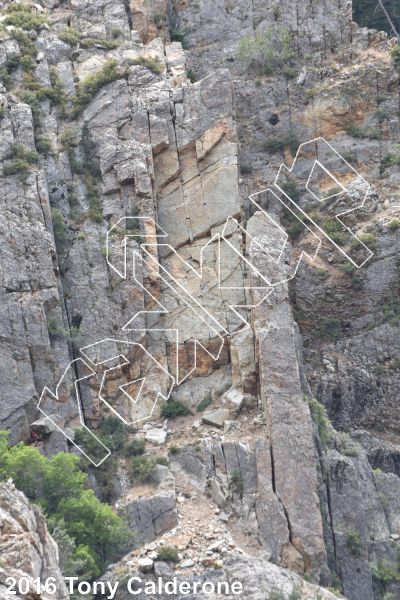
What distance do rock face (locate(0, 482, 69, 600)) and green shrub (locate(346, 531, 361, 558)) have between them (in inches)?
507

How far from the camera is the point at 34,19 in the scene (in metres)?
37.4

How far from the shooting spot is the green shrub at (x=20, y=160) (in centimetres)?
2995

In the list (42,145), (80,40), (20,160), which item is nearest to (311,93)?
(80,40)

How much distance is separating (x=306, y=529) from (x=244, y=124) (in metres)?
27.2

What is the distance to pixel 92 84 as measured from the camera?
3509cm

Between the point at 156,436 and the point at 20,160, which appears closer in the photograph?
the point at 156,436

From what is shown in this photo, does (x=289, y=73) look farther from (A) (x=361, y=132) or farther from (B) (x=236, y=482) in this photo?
(B) (x=236, y=482)

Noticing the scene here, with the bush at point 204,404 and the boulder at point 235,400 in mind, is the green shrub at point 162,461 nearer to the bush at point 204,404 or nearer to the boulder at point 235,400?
the bush at point 204,404

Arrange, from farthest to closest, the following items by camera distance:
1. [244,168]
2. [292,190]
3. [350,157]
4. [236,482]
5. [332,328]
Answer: [244,168] < [292,190] < [350,157] < [332,328] < [236,482]

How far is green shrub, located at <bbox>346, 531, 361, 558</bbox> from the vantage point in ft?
78.9

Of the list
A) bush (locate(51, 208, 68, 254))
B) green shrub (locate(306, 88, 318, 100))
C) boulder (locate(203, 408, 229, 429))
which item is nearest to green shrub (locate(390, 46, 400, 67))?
green shrub (locate(306, 88, 318, 100))

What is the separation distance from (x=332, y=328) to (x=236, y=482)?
505 inches

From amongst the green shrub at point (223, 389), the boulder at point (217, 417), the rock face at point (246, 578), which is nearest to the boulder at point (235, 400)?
the boulder at point (217, 417)

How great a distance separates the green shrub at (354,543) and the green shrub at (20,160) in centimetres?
2325
